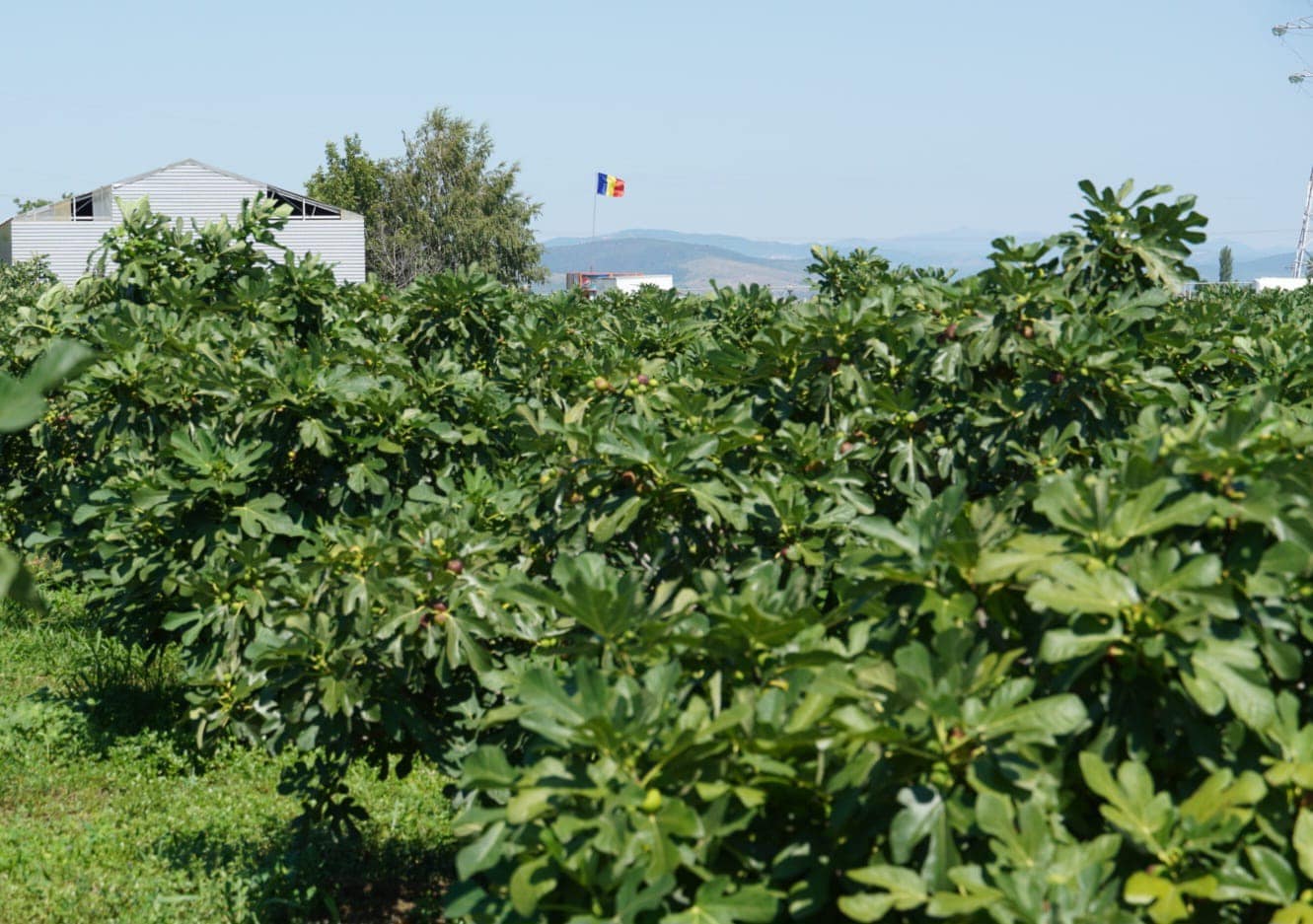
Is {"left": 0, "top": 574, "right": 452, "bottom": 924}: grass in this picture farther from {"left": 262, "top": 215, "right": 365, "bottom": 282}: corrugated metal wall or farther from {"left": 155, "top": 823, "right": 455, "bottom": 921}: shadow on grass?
{"left": 262, "top": 215, "right": 365, "bottom": 282}: corrugated metal wall

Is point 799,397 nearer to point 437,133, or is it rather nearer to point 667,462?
point 667,462

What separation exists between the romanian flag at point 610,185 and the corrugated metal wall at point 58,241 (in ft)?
107

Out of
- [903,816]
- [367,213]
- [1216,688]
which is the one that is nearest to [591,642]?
[903,816]

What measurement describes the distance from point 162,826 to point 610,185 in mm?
72890

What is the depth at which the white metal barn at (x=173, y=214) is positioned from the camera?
160 feet

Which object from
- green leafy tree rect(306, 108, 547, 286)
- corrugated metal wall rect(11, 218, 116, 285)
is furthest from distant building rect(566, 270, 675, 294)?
corrugated metal wall rect(11, 218, 116, 285)

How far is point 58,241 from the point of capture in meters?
49.2

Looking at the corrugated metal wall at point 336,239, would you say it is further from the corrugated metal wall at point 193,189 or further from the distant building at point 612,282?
the distant building at point 612,282

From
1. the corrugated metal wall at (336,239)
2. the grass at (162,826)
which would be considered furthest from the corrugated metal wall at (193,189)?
the grass at (162,826)

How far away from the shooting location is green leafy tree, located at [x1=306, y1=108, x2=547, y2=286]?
60750 millimetres

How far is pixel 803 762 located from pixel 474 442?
9.98 ft

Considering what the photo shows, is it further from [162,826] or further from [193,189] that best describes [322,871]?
[193,189]

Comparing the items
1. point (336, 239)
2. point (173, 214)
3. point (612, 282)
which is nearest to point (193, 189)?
point (173, 214)

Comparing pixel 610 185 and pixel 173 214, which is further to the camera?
Result: pixel 610 185
